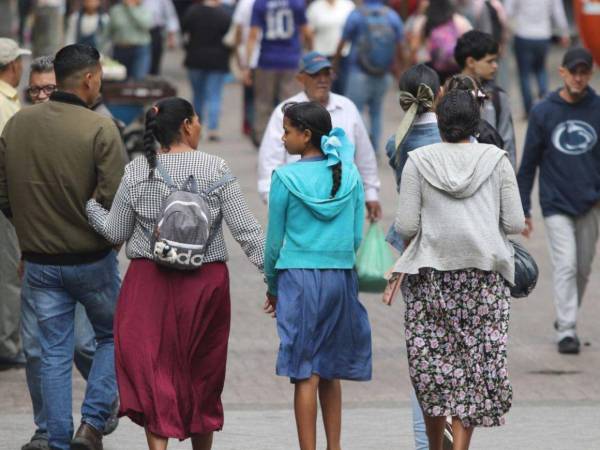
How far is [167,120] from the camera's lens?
6863mm

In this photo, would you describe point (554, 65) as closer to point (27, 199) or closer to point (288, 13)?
point (288, 13)

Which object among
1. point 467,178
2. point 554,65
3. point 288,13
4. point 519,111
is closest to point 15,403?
point 467,178

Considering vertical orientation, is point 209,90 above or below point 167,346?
below

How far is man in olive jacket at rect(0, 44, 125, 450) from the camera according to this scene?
7266mm

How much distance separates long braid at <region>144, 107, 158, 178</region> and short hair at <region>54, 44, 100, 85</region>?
569mm

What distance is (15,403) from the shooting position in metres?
8.77

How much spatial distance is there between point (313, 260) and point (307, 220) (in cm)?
17

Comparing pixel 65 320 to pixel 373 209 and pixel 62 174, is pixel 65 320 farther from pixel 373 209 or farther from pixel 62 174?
pixel 373 209

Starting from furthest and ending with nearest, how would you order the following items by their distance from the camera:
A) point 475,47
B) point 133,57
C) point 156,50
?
1. point 156,50
2. point 133,57
3. point 475,47

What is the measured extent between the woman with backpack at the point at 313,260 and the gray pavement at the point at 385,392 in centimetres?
96

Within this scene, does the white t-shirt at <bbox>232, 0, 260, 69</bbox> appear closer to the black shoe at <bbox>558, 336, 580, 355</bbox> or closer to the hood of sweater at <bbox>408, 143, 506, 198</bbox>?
the black shoe at <bbox>558, 336, 580, 355</bbox>

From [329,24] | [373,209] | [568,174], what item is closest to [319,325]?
[373,209]

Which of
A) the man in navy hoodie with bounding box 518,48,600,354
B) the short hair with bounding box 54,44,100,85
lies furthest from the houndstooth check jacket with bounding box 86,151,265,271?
the man in navy hoodie with bounding box 518,48,600,354

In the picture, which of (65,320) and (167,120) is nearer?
(167,120)
